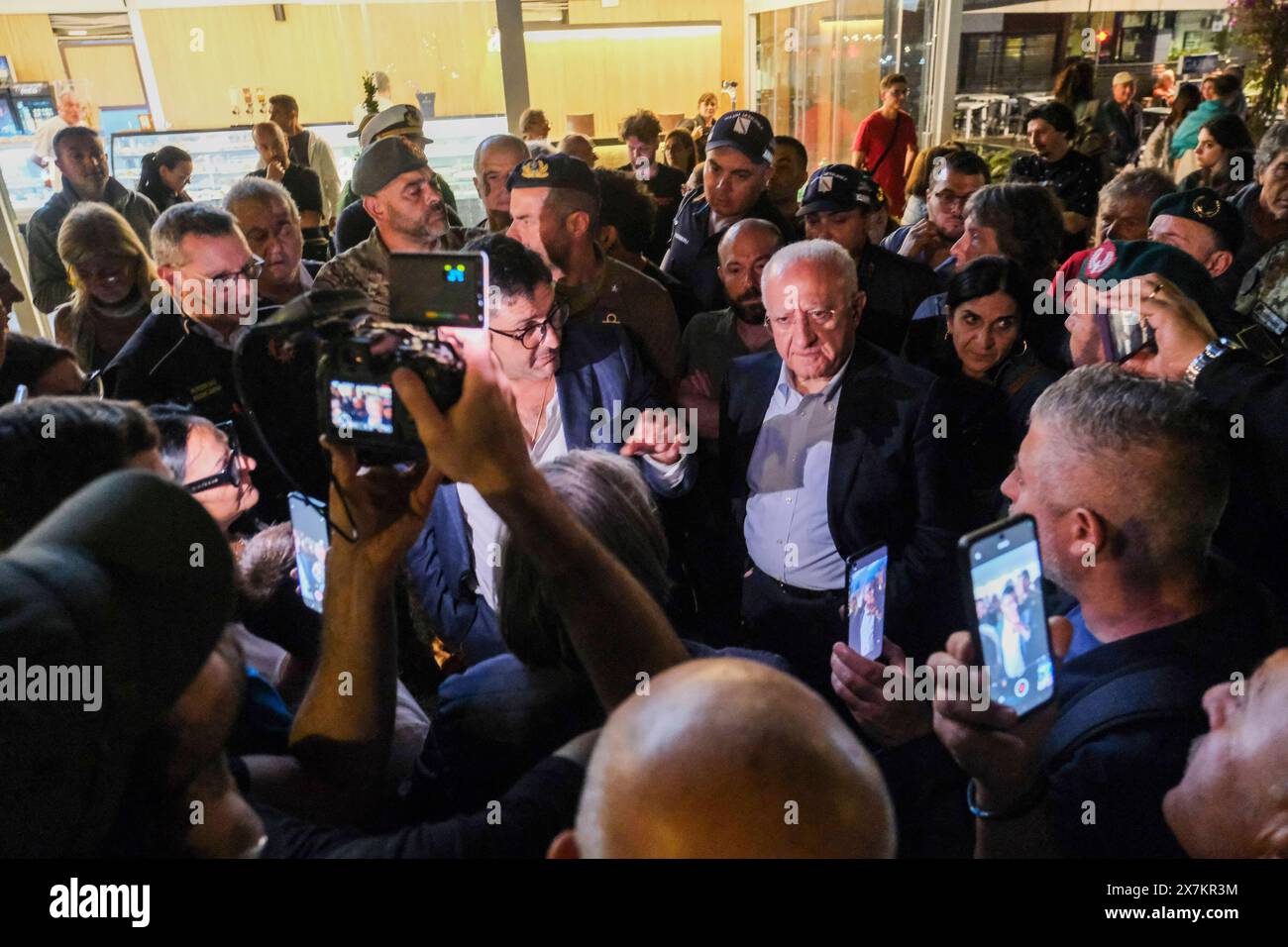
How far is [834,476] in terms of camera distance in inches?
73.4

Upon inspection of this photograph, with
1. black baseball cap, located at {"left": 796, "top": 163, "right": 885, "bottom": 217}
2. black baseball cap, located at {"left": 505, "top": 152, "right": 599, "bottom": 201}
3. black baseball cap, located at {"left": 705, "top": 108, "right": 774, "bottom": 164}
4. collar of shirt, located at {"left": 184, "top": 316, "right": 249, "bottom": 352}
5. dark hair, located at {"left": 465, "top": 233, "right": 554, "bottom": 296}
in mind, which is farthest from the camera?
black baseball cap, located at {"left": 705, "top": 108, "right": 774, "bottom": 164}

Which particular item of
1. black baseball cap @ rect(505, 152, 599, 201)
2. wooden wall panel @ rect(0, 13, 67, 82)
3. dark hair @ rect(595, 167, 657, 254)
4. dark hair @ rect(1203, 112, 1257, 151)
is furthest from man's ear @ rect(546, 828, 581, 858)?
wooden wall panel @ rect(0, 13, 67, 82)

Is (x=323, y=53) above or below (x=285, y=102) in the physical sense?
above

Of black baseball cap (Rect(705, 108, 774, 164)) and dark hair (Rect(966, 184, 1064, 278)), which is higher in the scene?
black baseball cap (Rect(705, 108, 774, 164))

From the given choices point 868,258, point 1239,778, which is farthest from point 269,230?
point 1239,778

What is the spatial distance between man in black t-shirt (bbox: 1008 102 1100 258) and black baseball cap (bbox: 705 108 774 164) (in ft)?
4.56

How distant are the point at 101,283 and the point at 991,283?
267cm

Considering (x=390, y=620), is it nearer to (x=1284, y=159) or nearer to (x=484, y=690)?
(x=484, y=690)

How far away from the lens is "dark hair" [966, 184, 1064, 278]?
8.54 feet

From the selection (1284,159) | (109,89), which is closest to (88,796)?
(1284,159)

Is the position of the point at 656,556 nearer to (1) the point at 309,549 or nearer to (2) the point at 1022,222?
(1) the point at 309,549

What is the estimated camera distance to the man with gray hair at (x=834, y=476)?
185 centimetres

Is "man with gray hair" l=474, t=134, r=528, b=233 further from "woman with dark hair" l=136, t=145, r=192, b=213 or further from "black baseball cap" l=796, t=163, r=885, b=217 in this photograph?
"woman with dark hair" l=136, t=145, r=192, b=213

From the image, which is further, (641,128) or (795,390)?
(641,128)
